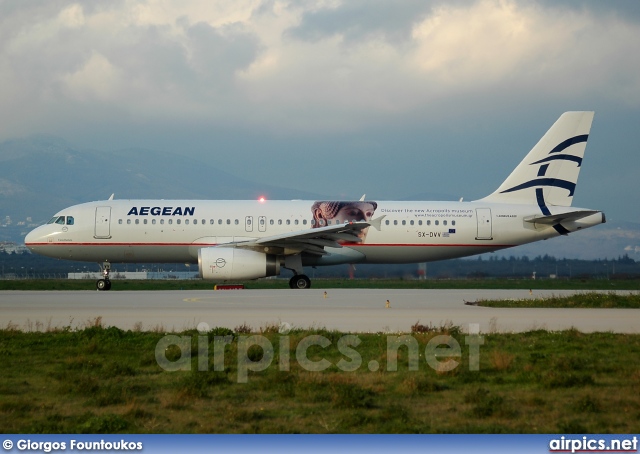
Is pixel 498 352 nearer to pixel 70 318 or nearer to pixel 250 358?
pixel 250 358

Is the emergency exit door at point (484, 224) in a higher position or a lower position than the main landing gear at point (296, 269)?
higher

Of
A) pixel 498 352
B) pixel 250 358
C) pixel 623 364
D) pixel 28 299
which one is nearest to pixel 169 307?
pixel 28 299

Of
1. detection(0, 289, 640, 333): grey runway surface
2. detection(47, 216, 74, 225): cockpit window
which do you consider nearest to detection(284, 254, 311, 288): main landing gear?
detection(0, 289, 640, 333): grey runway surface

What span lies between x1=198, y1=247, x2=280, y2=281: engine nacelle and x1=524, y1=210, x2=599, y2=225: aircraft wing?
11.6 m

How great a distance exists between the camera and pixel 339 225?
Result: 112 feet

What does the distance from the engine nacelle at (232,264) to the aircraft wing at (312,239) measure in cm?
58

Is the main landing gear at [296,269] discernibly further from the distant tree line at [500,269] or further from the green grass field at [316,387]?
the green grass field at [316,387]

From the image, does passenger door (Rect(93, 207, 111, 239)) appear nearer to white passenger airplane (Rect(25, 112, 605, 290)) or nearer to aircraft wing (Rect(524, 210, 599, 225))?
white passenger airplane (Rect(25, 112, 605, 290))

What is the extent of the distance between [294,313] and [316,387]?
10.4 meters

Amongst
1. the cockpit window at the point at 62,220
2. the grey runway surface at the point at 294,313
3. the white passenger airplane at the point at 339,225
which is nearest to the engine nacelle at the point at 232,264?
the white passenger airplane at the point at 339,225

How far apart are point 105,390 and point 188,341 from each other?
3998 mm

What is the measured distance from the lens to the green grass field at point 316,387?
9484 mm

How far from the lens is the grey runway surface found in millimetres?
19000

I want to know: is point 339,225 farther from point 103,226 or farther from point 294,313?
point 294,313
